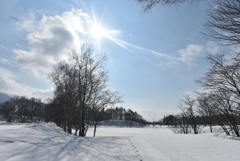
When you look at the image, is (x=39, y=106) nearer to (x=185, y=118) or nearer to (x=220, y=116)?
(x=185, y=118)

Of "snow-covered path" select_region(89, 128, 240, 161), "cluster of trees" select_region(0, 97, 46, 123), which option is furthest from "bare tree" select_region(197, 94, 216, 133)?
"cluster of trees" select_region(0, 97, 46, 123)

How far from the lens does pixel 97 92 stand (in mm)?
26969

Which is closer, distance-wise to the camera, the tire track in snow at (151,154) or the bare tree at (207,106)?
the tire track in snow at (151,154)

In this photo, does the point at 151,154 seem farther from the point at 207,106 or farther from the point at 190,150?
the point at 207,106

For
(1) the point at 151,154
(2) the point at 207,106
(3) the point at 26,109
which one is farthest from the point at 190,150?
(3) the point at 26,109

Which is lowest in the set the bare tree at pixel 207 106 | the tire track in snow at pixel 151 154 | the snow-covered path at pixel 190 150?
the tire track in snow at pixel 151 154

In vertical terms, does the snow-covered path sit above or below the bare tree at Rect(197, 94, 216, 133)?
below

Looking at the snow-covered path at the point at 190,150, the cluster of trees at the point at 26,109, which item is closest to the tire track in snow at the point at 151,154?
the snow-covered path at the point at 190,150

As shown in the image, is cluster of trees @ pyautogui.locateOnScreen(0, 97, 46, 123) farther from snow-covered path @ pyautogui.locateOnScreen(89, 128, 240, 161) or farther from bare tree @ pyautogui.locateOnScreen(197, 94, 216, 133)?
snow-covered path @ pyautogui.locateOnScreen(89, 128, 240, 161)

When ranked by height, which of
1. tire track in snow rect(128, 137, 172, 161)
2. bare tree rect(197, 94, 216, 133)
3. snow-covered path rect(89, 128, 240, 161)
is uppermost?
bare tree rect(197, 94, 216, 133)

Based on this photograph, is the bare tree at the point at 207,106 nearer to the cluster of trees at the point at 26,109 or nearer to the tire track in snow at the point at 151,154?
the tire track in snow at the point at 151,154

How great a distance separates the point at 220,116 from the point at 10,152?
23516 mm

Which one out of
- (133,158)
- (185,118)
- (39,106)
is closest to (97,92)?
(133,158)

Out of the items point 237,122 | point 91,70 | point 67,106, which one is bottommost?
point 237,122
